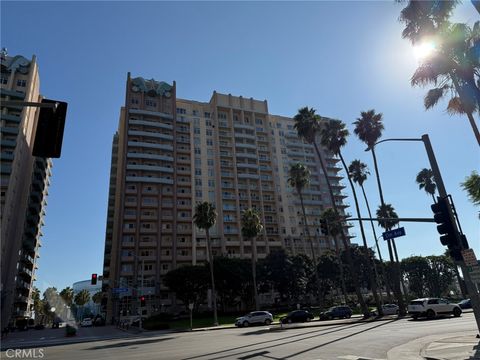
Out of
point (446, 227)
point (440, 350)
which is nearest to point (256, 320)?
point (440, 350)

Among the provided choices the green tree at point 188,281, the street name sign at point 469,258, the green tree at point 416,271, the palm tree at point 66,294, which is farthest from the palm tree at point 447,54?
the palm tree at point 66,294

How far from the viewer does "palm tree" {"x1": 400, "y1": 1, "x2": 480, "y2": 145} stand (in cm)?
1700

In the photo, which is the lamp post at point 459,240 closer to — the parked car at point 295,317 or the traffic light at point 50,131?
the traffic light at point 50,131

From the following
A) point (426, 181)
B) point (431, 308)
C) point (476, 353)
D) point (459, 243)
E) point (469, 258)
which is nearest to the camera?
point (476, 353)

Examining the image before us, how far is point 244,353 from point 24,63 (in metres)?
94.5

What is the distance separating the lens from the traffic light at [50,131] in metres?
6.52

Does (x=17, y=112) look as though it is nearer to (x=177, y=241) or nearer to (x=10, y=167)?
(x=10, y=167)

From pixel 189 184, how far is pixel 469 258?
261 feet

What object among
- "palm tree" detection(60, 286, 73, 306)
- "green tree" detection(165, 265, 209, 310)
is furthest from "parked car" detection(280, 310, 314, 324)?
"palm tree" detection(60, 286, 73, 306)

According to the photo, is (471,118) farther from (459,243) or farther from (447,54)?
(459,243)

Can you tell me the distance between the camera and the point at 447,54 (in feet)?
57.6

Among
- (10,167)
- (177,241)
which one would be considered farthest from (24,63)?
(177,241)

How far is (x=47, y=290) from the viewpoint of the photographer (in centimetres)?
15075

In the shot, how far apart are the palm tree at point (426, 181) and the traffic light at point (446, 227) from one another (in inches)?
1941
